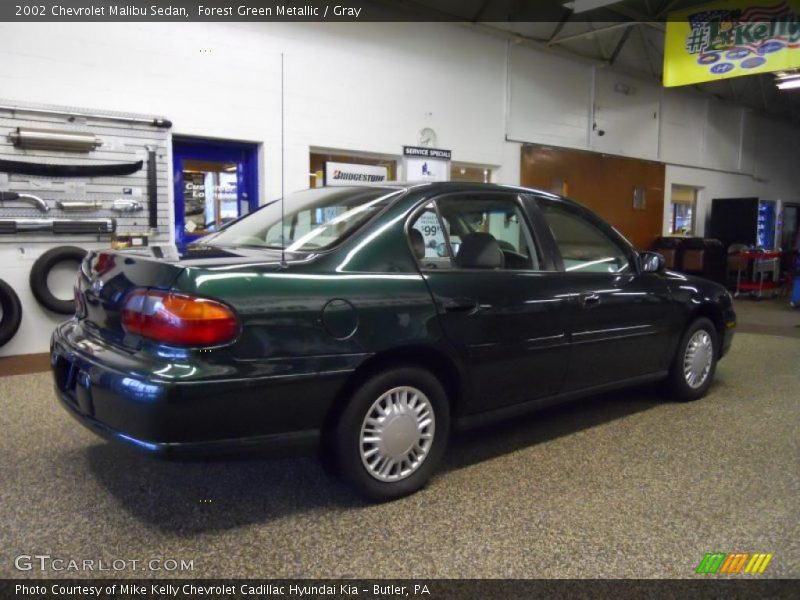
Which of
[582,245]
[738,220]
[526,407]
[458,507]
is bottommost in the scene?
[458,507]

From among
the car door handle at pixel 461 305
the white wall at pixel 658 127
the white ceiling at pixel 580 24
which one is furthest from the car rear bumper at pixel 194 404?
the white wall at pixel 658 127

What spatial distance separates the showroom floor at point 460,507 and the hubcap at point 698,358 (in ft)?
1.57

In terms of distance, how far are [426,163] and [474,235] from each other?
5192mm

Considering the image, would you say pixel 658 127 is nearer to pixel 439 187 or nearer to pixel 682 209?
pixel 682 209

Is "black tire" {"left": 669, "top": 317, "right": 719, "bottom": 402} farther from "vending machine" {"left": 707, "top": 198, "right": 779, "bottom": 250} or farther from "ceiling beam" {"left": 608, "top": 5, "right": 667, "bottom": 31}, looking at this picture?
"vending machine" {"left": 707, "top": 198, "right": 779, "bottom": 250}

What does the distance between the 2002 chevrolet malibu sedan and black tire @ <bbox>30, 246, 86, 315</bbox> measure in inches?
114

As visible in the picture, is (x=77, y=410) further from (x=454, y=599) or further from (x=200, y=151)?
(x=200, y=151)

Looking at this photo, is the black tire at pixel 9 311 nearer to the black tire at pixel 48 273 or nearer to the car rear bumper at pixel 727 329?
the black tire at pixel 48 273

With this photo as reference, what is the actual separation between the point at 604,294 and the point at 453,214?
0.95 m

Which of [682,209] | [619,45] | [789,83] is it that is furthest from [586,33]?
[682,209]

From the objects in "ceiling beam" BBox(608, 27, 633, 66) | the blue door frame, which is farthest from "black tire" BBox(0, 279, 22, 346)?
"ceiling beam" BBox(608, 27, 633, 66)

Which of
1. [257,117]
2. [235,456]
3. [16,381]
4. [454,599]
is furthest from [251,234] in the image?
[257,117]

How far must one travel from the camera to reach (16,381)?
4.39 m

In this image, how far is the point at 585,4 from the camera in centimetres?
748
